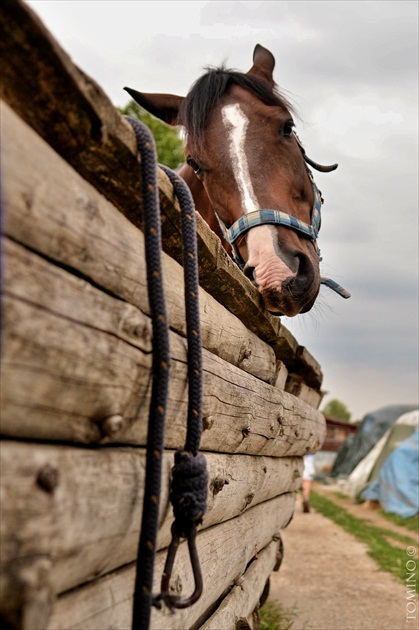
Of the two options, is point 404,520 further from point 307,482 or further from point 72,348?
point 72,348

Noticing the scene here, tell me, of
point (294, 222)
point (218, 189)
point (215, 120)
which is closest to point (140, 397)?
point (294, 222)

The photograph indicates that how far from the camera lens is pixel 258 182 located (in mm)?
2947

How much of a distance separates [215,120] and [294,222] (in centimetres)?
85

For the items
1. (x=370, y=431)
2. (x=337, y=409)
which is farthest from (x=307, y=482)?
(x=337, y=409)

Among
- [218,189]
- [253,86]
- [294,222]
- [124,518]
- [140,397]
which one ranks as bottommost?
[124,518]

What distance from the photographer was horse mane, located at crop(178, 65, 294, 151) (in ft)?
10.6

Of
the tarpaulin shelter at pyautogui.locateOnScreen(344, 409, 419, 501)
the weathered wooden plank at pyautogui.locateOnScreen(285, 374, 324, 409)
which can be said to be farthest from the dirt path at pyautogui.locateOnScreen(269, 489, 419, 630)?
the tarpaulin shelter at pyautogui.locateOnScreen(344, 409, 419, 501)

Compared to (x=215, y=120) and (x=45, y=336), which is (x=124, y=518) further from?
(x=215, y=120)

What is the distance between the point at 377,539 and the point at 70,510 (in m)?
8.56

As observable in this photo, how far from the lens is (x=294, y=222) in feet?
9.16

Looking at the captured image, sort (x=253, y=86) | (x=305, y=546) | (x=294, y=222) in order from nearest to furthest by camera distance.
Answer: (x=294, y=222) → (x=253, y=86) → (x=305, y=546)

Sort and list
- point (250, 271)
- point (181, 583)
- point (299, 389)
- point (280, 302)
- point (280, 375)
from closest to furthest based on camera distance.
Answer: point (181, 583), point (280, 302), point (250, 271), point (280, 375), point (299, 389)

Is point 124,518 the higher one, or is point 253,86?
point 253,86

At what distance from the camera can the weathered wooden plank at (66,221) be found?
881 mm
